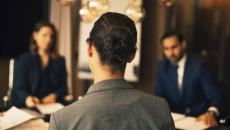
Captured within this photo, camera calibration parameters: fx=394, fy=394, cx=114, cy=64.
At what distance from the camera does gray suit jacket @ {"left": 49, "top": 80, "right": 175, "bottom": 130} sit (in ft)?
4.17

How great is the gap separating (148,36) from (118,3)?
683mm

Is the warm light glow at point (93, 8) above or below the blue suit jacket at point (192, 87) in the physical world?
above

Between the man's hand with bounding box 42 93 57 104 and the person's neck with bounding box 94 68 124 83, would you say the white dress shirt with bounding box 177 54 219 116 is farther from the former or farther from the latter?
the person's neck with bounding box 94 68 124 83

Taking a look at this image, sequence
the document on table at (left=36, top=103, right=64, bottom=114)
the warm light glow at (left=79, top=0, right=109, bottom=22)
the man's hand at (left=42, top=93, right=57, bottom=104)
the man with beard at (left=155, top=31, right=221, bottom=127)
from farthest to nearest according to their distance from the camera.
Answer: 1. the man with beard at (left=155, top=31, right=221, bottom=127)
2. the man's hand at (left=42, top=93, right=57, bottom=104)
3. the document on table at (left=36, top=103, right=64, bottom=114)
4. the warm light glow at (left=79, top=0, right=109, bottom=22)

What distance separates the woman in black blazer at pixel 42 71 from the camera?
335 centimetres

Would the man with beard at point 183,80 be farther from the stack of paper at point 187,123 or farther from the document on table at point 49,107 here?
the document on table at point 49,107

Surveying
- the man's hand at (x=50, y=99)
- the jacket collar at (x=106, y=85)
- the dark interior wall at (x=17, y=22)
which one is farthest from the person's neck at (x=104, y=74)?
the dark interior wall at (x=17, y=22)

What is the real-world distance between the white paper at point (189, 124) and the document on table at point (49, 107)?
867 mm

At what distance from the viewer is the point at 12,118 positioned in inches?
91.0

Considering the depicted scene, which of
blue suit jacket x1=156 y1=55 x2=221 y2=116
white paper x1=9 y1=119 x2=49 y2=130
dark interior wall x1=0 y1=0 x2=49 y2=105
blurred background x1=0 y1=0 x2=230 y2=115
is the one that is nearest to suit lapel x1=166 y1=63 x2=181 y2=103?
blue suit jacket x1=156 y1=55 x2=221 y2=116

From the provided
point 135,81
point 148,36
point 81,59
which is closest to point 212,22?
point 148,36

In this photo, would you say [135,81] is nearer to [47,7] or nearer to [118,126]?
[47,7]

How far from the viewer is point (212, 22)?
4.90 meters

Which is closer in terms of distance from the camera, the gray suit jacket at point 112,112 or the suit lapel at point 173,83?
the gray suit jacket at point 112,112
